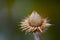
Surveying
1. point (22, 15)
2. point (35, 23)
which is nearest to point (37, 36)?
point (35, 23)

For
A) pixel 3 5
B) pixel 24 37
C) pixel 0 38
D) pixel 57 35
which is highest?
pixel 3 5

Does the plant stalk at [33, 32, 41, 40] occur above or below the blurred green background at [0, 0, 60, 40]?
below

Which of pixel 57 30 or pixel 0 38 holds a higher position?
pixel 0 38

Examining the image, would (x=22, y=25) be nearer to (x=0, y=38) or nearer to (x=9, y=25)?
(x=9, y=25)

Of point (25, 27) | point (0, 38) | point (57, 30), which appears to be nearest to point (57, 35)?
point (57, 30)

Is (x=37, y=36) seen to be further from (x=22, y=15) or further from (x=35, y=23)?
(x=22, y=15)
